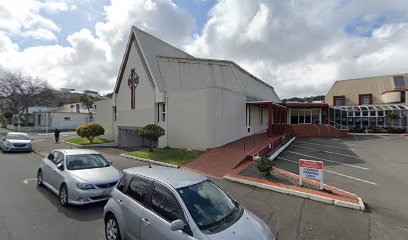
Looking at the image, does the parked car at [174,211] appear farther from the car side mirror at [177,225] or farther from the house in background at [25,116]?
the house in background at [25,116]

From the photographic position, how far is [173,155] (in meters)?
14.9

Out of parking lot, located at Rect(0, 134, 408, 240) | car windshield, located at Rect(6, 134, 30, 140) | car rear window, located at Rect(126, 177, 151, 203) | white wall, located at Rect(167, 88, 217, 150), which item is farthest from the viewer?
car windshield, located at Rect(6, 134, 30, 140)

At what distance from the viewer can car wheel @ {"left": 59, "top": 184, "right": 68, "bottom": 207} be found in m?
6.63

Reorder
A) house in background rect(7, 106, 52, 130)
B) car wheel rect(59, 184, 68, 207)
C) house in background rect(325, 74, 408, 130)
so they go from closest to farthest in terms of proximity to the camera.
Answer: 1. car wheel rect(59, 184, 68, 207)
2. house in background rect(325, 74, 408, 130)
3. house in background rect(7, 106, 52, 130)

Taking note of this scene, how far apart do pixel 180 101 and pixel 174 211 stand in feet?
45.5

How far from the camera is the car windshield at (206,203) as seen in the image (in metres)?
3.70

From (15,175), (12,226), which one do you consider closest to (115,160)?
(15,175)

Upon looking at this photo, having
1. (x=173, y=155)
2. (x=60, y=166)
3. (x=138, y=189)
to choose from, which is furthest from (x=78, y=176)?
(x=173, y=155)

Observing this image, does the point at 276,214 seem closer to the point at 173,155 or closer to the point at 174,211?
the point at 174,211

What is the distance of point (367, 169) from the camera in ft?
38.4

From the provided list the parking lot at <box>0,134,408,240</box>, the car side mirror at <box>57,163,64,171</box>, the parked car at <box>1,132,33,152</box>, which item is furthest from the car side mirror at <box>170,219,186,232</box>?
the parked car at <box>1,132,33,152</box>

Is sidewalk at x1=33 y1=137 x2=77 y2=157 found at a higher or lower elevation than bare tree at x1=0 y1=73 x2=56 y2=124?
lower

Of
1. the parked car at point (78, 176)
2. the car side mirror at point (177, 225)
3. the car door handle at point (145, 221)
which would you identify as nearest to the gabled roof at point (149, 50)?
the parked car at point (78, 176)

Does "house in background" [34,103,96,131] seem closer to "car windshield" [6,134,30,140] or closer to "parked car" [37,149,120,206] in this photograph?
"car windshield" [6,134,30,140]
